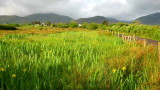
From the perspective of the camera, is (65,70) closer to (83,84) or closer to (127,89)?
(83,84)

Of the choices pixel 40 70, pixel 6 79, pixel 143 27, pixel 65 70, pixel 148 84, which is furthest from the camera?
pixel 143 27

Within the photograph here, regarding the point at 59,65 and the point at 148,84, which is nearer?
the point at 148,84

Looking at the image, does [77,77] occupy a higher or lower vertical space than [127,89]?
higher

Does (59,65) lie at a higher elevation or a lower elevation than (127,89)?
higher

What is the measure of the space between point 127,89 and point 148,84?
440mm

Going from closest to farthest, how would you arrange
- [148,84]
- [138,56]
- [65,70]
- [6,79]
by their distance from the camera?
1. [6,79]
2. [148,84]
3. [65,70]
4. [138,56]

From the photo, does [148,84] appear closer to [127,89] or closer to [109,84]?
[127,89]

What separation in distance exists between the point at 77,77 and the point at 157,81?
1.61 metres

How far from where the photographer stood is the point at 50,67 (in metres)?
3.66

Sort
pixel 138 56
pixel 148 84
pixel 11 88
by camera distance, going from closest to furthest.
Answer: pixel 11 88 < pixel 148 84 < pixel 138 56

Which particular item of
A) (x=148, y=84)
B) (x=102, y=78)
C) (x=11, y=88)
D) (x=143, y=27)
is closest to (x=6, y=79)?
(x=11, y=88)

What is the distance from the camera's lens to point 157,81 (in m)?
2.98

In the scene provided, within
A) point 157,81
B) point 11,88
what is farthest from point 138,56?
point 11,88

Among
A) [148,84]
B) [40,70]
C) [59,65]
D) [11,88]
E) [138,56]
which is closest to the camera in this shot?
[11,88]
